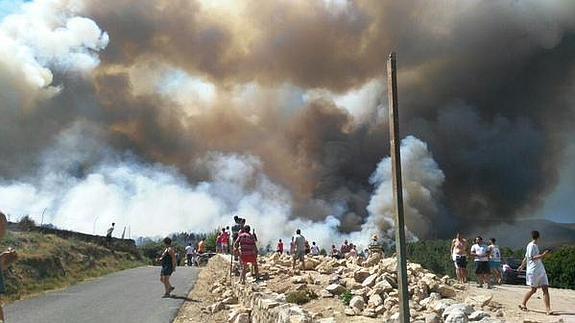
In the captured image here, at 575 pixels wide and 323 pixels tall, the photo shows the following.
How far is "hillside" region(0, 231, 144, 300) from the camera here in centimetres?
2538

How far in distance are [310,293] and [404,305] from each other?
9.32 m

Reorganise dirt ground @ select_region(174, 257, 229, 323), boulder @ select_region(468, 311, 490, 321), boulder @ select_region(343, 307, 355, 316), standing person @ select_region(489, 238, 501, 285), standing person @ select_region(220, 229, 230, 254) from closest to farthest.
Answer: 1. boulder @ select_region(468, 311, 490, 321)
2. boulder @ select_region(343, 307, 355, 316)
3. dirt ground @ select_region(174, 257, 229, 323)
4. standing person @ select_region(489, 238, 501, 285)
5. standing person @ select_region(220, 229, 230, 254)

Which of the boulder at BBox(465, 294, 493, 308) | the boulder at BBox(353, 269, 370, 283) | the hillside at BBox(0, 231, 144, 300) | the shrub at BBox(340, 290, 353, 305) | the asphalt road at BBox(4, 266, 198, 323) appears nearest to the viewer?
the boulder at BBox(465, 294, 493, 308)

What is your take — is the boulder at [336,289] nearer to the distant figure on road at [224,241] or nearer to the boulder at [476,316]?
the boulder at [476,316]

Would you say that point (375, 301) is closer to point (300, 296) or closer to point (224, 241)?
point (300, 296)

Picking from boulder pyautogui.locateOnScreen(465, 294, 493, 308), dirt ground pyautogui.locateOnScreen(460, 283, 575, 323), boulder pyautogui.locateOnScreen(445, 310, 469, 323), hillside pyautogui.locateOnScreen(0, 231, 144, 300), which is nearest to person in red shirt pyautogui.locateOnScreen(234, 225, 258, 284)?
dirt ground pyautogui.locateOnScreen(460, 283, 575, 323)

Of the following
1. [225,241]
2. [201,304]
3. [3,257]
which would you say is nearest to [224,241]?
[225,241]

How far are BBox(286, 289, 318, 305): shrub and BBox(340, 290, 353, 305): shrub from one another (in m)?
0.77

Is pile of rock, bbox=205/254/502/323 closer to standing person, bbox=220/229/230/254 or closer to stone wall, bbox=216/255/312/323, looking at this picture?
stone wall, bbox=216/255/312/323

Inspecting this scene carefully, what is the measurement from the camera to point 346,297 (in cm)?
1450

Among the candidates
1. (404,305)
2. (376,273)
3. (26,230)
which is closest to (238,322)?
(376,273)

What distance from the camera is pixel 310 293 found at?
15.3 m

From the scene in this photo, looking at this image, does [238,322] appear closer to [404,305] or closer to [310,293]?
[310,293]

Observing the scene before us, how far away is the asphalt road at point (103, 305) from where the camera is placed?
15.6m
